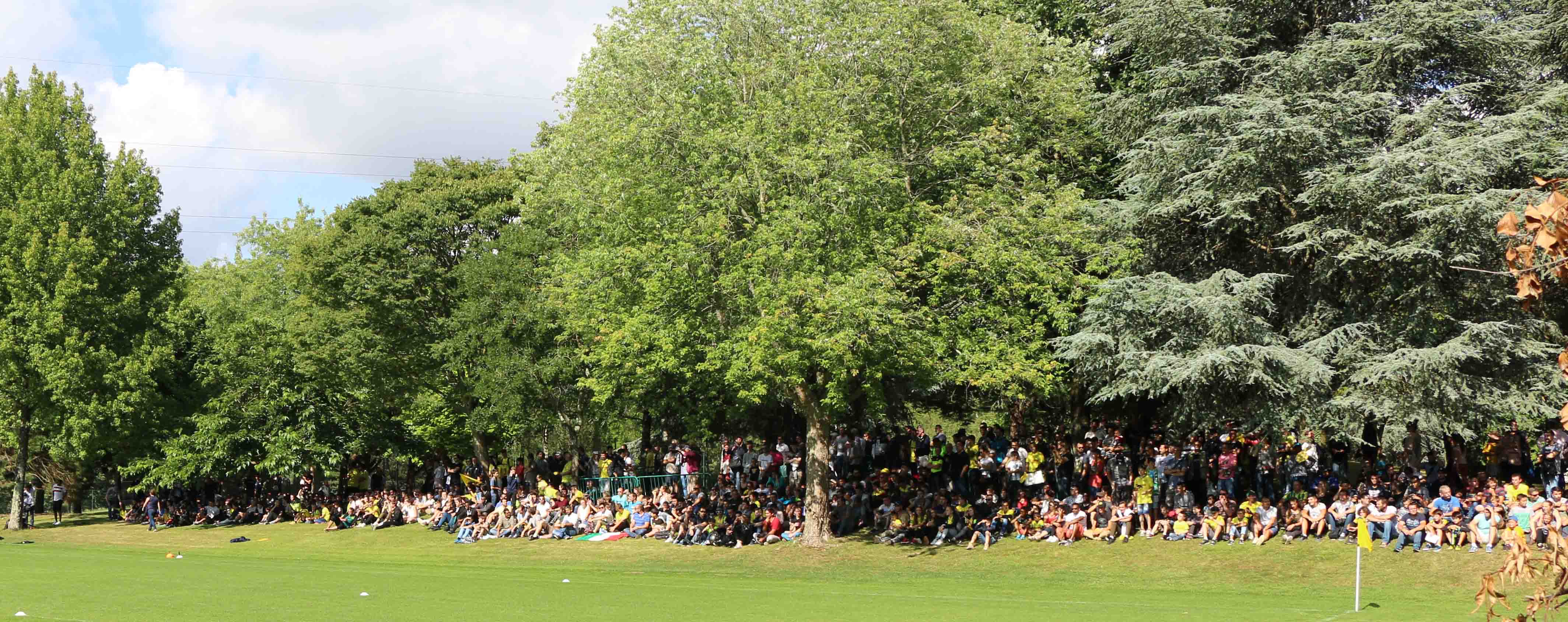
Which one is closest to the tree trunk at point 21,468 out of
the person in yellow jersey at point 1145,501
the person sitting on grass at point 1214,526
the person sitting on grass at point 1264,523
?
the person in yellow jersey at point 1145,501

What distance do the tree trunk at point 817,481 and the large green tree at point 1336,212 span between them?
537 centimetres

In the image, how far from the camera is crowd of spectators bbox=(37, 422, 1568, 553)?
72.7ft

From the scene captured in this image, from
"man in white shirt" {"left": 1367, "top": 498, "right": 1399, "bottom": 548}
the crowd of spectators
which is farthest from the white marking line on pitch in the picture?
"man in white shirt" {"left": 1367, "top": 498, "right": 1399, "bottom": 548}

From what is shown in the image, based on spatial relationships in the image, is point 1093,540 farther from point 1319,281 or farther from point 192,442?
point 192,442

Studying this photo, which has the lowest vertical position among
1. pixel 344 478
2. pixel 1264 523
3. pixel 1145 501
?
pixel 1264 523

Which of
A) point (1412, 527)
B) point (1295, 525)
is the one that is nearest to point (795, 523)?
point (1295, 525)

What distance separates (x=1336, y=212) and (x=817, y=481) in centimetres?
1162

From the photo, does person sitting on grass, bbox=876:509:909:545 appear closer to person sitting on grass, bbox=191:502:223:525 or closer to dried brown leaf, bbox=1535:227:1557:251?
person sitting on grass, bbox=191:502:223:525

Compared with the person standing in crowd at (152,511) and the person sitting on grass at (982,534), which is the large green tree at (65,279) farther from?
the person sitting on grass at (982,534)

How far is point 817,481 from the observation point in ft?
88.3

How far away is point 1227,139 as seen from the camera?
25141 mm

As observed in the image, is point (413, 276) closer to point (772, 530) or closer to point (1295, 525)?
point (772, 530)

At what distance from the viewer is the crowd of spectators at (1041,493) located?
22.2 m

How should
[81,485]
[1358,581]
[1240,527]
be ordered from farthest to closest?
[81,485], [1240,527], [1358,581]
